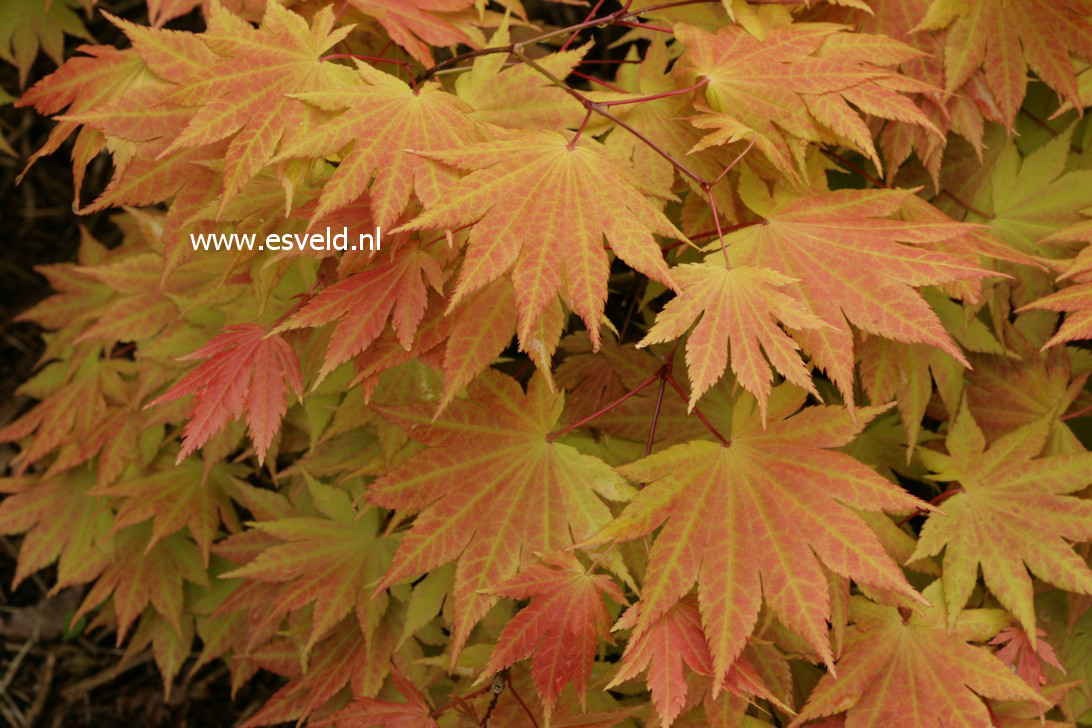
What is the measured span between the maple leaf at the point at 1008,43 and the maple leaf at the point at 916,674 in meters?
0.64

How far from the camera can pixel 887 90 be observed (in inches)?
39.4

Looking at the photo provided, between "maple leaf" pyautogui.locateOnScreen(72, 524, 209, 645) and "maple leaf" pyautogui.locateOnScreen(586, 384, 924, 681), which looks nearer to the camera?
"maple leaf" pyautogui.locateOnScreen(586, 384, 924, 681)

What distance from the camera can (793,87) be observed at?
994mm

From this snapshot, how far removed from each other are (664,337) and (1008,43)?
26.8 inches

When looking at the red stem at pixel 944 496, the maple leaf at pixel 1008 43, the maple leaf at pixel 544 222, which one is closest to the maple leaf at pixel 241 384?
the maple leaf at pixel 544 222

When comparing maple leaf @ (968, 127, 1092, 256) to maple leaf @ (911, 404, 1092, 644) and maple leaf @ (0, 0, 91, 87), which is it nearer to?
maple leaf @ (911, 404, 1092, 644)

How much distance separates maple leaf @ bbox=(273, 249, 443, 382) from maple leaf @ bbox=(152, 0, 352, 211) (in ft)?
0.47

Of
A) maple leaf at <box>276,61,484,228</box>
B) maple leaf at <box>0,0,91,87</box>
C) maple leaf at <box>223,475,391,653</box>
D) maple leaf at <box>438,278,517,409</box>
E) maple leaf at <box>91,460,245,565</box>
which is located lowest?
maple leaf at <box>91,460,245,565</box>

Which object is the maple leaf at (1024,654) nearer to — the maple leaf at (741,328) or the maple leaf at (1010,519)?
the maple leaf at (1010,519)

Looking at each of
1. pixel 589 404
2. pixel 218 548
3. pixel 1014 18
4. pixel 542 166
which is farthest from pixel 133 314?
pixel 1014 18

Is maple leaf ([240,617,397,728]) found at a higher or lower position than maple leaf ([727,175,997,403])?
lower

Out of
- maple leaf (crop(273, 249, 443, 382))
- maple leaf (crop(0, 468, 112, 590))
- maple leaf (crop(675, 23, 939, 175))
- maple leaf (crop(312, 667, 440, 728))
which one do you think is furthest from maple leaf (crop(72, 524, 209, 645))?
maple leaf (crop(675, 23, 939, 175))

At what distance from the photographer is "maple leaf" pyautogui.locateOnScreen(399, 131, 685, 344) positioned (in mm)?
833

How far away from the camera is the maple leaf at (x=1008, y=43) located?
3.66ft
